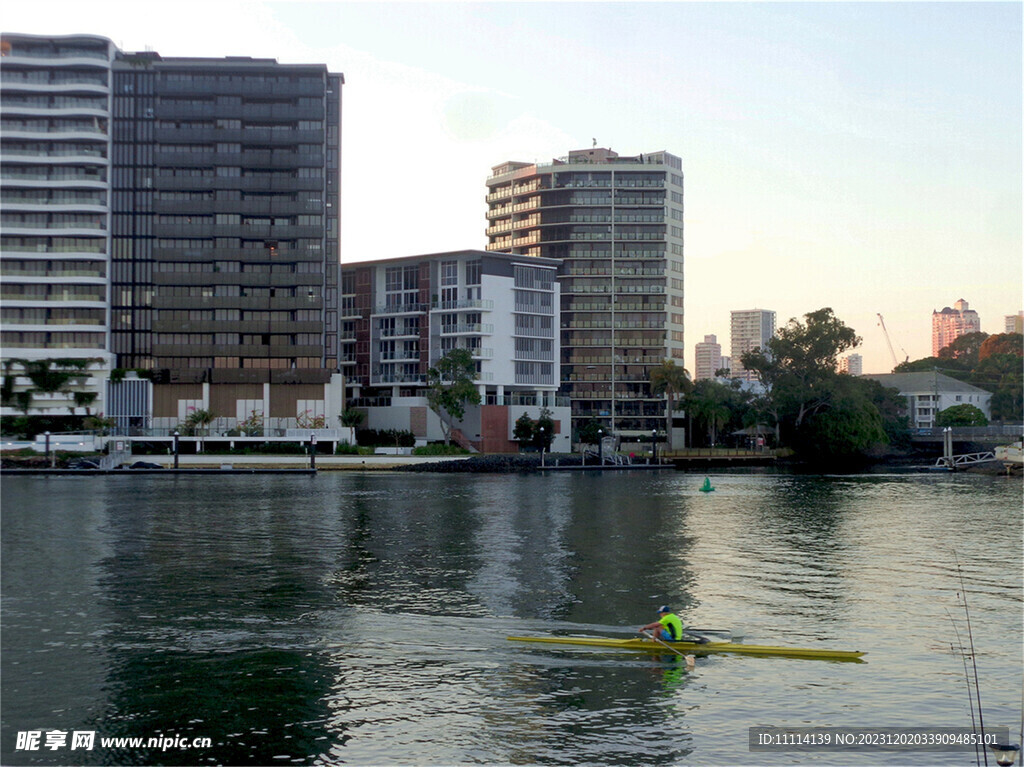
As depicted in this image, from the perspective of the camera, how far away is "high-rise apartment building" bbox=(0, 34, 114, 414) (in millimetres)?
132250

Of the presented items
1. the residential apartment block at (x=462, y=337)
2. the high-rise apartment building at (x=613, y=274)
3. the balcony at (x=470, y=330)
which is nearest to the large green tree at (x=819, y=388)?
the high-rise apartment building at (x=613, y=274)

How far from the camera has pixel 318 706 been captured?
2402 cm

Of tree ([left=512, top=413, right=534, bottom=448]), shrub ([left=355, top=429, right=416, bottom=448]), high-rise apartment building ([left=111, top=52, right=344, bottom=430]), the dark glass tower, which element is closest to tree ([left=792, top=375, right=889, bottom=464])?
tree ([left=512, top=413, right=534, bottom=448])

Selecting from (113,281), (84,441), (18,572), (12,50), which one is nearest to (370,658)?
(18,572)

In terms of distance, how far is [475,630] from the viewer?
31734 millimetres

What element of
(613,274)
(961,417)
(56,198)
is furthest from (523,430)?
(961,417)

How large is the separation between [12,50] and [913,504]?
415ft

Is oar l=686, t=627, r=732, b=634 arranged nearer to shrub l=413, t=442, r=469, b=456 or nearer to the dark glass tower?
shrub l=413, t=442, r=469, b=456

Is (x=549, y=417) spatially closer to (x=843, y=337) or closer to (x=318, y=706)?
(x=843, y=337)

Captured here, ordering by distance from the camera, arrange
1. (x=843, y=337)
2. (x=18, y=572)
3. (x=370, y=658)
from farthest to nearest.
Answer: (x=843, y=337) < (x=18, y=572) < (x=370, y=658)

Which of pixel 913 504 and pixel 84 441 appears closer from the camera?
pixel 913 504

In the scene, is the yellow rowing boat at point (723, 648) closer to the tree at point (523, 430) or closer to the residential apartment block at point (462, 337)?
the residential apartment block at point (462, 337)

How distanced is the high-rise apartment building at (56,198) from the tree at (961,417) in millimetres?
→ 145048

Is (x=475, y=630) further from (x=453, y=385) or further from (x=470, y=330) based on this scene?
(x=470, y=330)
